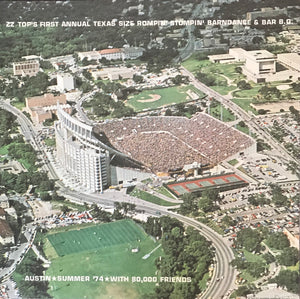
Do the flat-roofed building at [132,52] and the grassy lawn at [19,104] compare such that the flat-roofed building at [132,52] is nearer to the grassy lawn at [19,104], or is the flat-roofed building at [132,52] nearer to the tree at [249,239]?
the grassy lawn at [19,104]

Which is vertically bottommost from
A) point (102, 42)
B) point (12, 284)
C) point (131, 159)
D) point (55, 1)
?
point (12, 284)

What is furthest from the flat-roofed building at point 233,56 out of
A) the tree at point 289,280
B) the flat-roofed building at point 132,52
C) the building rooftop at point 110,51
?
the tree at point 289,280

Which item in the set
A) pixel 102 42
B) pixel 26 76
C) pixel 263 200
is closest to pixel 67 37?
pixel 102 42

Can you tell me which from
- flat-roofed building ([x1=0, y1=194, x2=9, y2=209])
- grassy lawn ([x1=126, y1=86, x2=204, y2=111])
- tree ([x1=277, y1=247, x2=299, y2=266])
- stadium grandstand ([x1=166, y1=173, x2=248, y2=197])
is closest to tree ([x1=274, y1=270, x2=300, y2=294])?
tree ([x1=277, y1=247, x2=299, y2=266])

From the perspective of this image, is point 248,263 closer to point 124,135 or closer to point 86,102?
point 124,135

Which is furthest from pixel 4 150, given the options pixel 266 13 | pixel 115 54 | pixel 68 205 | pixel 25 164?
pixel 266 13

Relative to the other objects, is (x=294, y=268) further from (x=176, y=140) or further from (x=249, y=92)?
(x=249, y=92)
